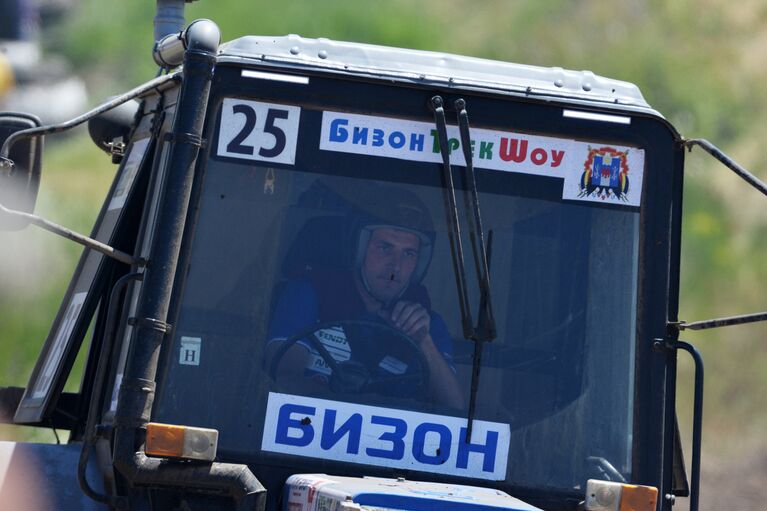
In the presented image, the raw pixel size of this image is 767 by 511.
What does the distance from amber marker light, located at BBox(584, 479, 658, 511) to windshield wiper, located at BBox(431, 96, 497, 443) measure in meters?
0.40

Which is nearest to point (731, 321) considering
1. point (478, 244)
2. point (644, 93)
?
point (478, 244)

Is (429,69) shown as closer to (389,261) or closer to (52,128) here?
(389,261)

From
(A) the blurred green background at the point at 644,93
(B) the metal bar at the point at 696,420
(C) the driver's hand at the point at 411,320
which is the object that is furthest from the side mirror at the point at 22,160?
(A) the blurred green background at the point at 644,93

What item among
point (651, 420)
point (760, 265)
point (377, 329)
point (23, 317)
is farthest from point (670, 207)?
point (760, 265)

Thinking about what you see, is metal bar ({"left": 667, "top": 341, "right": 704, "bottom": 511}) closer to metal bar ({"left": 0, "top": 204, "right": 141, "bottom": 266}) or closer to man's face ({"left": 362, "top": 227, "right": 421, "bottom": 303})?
man's face ({"left": 362, "top": 227, "right": 421, "bottom": 303})

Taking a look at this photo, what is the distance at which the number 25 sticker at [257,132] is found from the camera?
13.8 ft

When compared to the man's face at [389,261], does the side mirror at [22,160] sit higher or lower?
higher

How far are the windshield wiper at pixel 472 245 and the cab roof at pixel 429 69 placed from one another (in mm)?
160

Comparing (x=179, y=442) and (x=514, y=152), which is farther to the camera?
(x=514, y=152)

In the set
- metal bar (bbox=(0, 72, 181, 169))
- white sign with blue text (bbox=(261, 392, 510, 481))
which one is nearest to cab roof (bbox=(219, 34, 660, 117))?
metal bar (bbox=(0, 72, 181, 169))

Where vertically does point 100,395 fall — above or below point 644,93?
below

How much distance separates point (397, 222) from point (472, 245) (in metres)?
0.24

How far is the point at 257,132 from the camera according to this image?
4211mm

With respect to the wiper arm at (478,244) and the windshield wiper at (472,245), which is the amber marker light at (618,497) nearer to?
the windshield wiper at (472,245)
